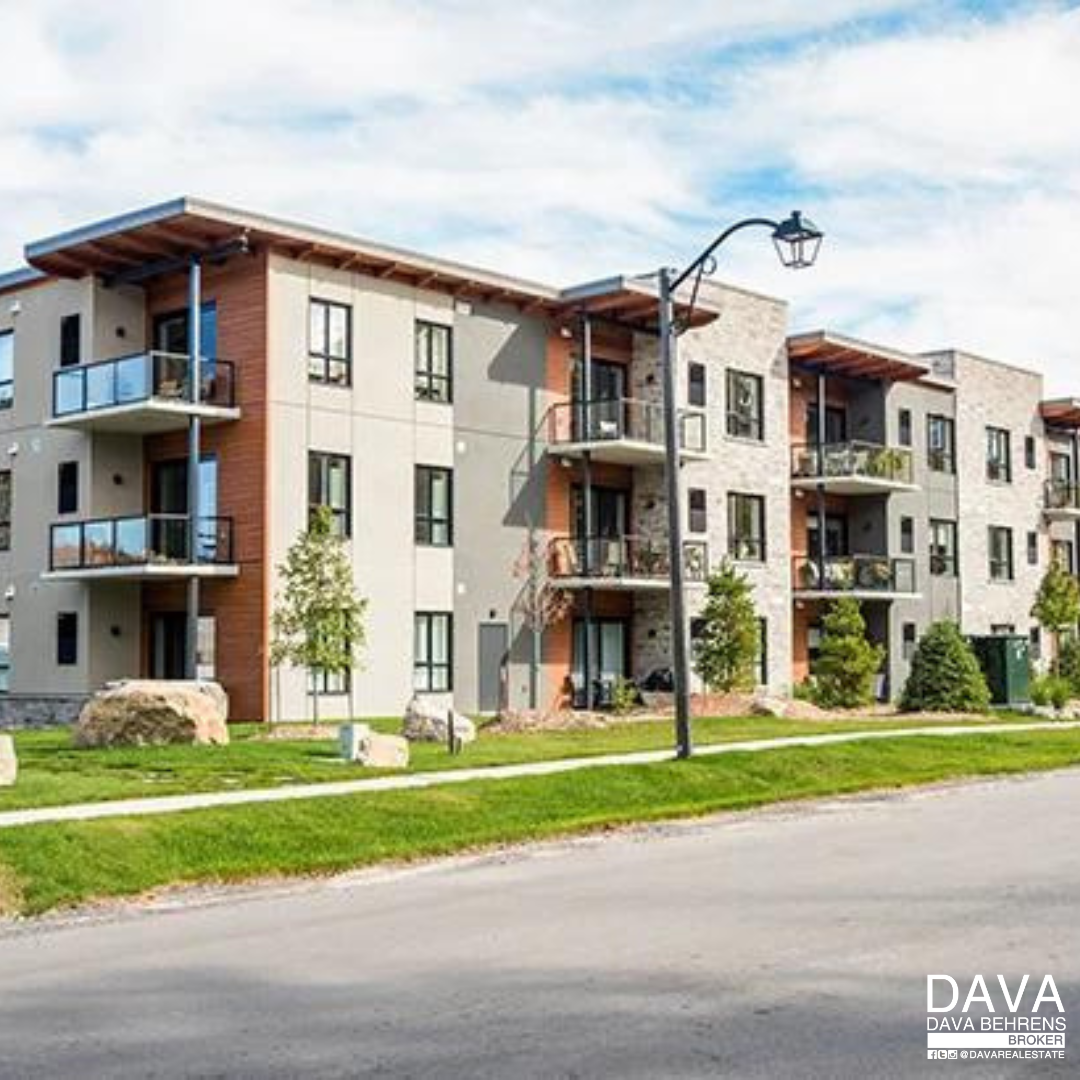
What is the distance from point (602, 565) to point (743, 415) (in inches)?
291

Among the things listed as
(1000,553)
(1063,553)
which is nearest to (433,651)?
(1000,553)

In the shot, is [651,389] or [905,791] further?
[651,389]

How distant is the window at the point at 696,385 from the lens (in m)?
40.3

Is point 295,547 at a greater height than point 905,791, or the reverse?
point 295,547

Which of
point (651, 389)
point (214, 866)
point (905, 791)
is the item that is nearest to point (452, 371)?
point (651, 389)

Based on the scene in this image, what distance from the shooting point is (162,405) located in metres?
30.4

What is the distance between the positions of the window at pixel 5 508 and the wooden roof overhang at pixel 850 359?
66.4 feet

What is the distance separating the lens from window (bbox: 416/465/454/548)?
34312mm

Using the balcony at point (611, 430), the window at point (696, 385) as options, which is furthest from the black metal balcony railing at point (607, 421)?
the window at point (696, 385)

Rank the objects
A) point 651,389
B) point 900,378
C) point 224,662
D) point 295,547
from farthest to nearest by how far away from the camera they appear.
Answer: point 900,378
point 651,389
point 224,662
point 295,547

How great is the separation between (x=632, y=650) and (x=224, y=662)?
11469 mm

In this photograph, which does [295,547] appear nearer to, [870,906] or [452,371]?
[452,371]

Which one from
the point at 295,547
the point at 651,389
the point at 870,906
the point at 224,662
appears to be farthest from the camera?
the point at 651,389

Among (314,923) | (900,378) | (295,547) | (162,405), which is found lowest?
(314,923)
